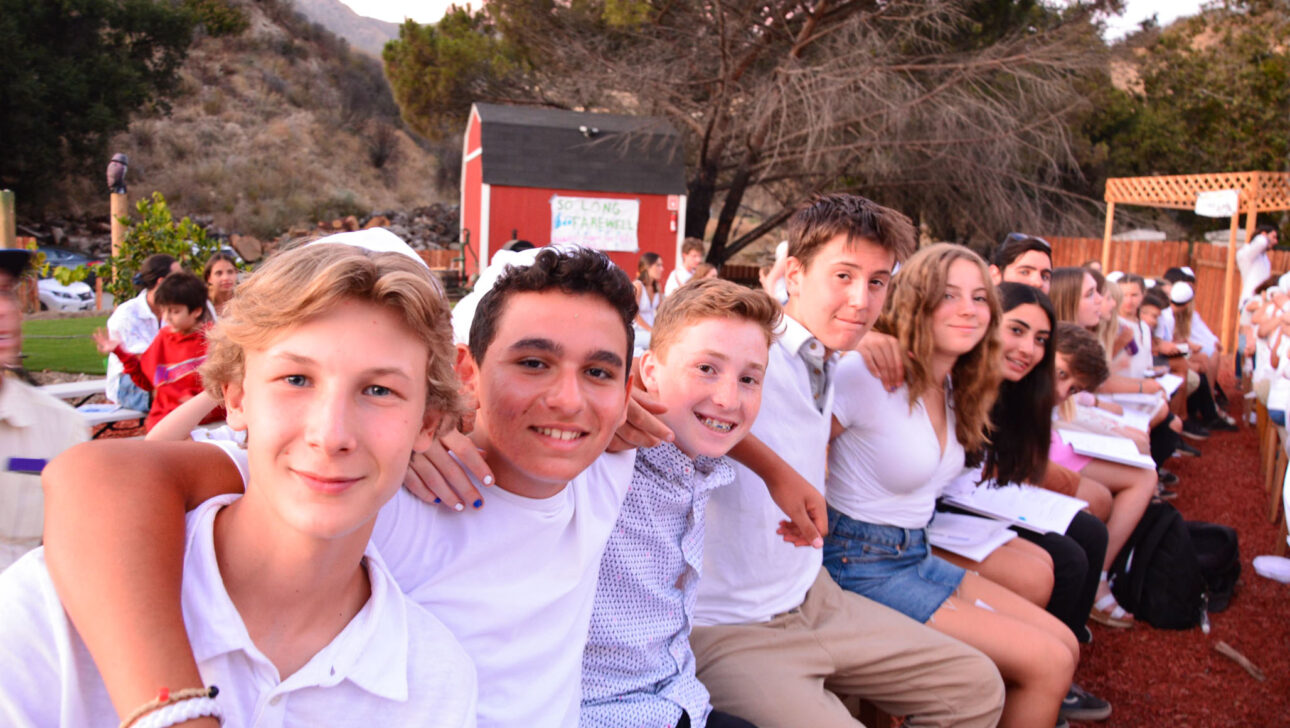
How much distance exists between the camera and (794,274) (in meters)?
2.87

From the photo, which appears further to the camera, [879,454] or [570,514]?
[879,454]

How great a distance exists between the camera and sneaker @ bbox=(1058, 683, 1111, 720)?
353cm

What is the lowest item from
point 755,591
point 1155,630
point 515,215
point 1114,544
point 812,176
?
point 1155,630

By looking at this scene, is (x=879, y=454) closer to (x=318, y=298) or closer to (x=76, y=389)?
(x=318, y=298)

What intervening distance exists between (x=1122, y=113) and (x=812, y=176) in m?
8.84

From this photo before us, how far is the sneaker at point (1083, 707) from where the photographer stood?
3.53 meters

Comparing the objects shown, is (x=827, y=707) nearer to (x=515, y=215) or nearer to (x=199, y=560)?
(x=199, y=560)

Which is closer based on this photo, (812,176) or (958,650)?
(958,650)

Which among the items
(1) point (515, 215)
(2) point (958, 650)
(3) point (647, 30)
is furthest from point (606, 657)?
(3) point (647, 30)

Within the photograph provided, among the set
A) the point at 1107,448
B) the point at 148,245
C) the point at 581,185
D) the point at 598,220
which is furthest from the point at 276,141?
the point at 1107,448

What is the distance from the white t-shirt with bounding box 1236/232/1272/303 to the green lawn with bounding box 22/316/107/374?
45.6ft

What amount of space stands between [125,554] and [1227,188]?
16.1 metres

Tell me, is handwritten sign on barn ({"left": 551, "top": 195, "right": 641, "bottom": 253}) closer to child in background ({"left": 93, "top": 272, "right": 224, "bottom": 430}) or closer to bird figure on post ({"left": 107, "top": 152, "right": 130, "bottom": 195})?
bird figure on post ({"left": 107, "top": 152, "right": 130, "bottom": 195})

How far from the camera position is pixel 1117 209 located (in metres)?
19.6
